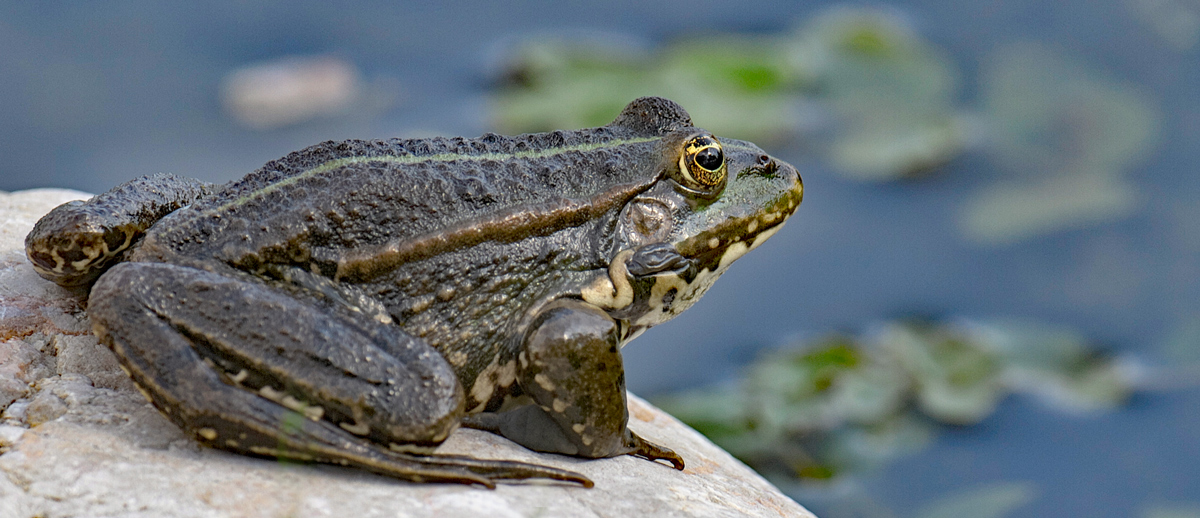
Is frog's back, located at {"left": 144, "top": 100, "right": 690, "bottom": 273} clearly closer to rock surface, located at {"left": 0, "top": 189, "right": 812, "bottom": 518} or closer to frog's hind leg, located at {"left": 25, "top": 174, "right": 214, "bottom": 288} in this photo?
frog's hind leg, located at {"left": 25, "top": 174, "right": 214, "bottom": 288}

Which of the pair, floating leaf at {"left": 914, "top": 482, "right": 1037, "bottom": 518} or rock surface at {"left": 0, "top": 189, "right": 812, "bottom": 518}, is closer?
rock surface at {"left": 0, "top": 189, "right": 812, "bottom": 518}

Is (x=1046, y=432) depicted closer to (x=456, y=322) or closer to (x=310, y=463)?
(x=456, y=322)

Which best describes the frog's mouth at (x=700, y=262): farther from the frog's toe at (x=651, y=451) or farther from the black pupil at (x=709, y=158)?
the frog's toe at (x=651, y=451)

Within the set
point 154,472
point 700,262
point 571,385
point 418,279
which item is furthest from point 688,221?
point 154,472

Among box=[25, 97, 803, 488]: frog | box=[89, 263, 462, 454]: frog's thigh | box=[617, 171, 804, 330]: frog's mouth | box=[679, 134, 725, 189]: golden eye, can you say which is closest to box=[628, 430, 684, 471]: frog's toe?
box=[25, 97, 803, 488]: frog

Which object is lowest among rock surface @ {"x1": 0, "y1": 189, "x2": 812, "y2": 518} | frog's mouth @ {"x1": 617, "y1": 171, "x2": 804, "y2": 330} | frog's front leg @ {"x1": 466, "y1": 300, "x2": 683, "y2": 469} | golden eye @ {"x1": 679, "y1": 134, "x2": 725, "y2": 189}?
rock surface @ {"x1": 0, "y1": 189, "x2": 812, "y2": 518}

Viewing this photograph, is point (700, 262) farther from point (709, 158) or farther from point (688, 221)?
point (709, 158)
